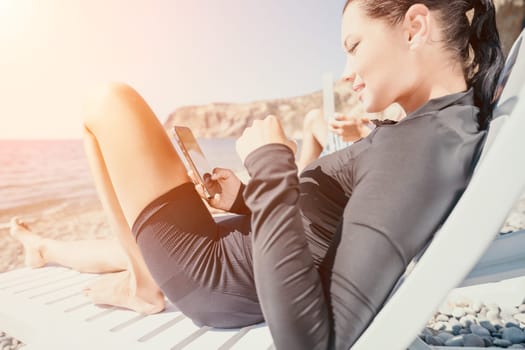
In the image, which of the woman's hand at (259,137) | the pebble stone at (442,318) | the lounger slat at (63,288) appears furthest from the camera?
the pebble stone at (442,318)

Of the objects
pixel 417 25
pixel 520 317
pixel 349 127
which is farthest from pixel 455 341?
pixel 417 25

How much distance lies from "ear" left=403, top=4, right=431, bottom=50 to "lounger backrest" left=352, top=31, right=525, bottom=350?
0.29 m

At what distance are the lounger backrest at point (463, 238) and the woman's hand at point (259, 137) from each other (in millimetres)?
256

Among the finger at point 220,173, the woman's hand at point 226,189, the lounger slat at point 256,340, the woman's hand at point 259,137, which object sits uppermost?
the woman's hand at point 259,137

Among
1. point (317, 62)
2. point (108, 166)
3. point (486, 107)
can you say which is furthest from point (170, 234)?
point (317, 62)

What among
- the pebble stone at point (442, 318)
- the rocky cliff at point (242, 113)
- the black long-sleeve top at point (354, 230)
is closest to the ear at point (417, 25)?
the black long-sleeve top at point (354, 230)

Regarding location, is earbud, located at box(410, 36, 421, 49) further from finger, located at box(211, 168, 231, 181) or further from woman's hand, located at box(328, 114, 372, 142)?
finger, located at box(211, 168, 231, 181)

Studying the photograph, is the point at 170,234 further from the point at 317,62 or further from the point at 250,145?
the point at 317,62

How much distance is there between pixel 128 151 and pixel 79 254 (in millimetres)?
710

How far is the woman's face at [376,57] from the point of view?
0.71 m

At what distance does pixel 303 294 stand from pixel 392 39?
521mm

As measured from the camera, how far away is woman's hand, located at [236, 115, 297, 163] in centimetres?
56

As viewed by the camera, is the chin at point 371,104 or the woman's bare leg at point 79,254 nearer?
the chin at point 371,104

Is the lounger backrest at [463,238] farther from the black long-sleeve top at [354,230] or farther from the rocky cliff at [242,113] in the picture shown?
the rocky cliff at [242,113]
